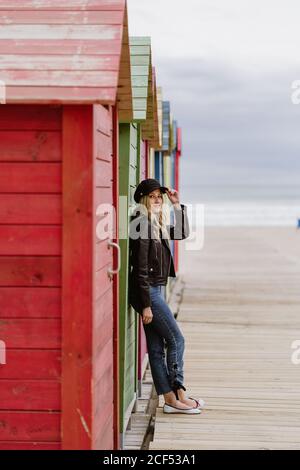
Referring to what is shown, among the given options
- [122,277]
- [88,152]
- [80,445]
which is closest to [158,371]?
[122,277]

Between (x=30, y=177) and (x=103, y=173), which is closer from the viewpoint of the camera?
(x=30, y=177)

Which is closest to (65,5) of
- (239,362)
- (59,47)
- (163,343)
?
(59,47)

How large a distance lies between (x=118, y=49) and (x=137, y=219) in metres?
1.89

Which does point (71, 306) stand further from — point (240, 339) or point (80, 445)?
point (240, 339)

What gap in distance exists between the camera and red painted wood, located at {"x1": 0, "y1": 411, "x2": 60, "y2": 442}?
3.92 metres

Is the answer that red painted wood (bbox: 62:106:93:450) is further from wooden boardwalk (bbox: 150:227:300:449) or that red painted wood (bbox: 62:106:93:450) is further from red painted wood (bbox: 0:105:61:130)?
wooden boardwalk (bbox: 150:227:300:449)

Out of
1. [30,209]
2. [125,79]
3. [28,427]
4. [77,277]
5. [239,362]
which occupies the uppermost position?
[125,79]

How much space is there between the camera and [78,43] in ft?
13.2

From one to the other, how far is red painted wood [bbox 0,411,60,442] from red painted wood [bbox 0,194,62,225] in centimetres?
98

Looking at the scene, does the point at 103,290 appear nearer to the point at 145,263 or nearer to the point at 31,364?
the point at 31,364

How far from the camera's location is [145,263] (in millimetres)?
5551

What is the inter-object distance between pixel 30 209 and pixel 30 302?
0.47 metres

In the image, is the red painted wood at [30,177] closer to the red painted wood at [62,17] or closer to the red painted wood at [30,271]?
the red painted wood at [30,271]

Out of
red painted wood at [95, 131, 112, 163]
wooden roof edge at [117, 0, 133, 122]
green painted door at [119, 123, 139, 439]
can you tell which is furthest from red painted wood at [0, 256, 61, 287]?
green painted door at [119, 123, 139, 439]
